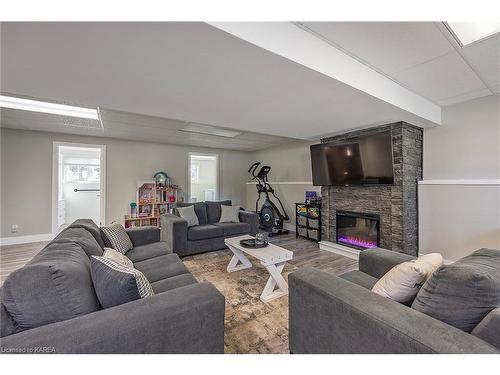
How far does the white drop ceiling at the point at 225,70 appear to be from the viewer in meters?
1.30

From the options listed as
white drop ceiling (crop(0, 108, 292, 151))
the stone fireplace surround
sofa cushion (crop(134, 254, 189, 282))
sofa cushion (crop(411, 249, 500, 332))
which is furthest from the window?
sofa cushion (crop(411, 249, 500, 332))

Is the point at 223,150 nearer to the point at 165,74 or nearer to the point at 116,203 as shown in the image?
the point at 116,203

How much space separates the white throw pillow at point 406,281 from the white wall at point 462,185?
89.9 inches

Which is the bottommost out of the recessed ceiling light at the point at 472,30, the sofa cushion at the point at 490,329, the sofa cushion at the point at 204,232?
the sofa cushion at the point at 204,232

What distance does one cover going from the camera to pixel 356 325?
991 mm

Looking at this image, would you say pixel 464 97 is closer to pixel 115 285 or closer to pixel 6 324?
pixel 115 285

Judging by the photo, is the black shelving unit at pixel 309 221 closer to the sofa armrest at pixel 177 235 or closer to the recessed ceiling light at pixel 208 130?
the recessed ceiling light at pixel 208 130

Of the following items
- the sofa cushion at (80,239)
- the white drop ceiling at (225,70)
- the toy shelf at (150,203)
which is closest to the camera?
the white drop ceiling at (225,70)

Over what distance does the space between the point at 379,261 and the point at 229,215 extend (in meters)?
2.88

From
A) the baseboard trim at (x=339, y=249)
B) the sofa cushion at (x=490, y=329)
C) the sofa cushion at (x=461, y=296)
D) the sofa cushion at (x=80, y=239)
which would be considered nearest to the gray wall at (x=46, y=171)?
the sofa cushion at (x=80, y=239)

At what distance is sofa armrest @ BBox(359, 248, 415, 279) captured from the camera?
1.70 metres

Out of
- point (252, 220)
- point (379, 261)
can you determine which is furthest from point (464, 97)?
point (252, 220)

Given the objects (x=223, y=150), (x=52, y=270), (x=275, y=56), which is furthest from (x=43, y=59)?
(x=223, y=150)

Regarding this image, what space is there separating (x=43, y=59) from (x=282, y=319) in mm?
2699
